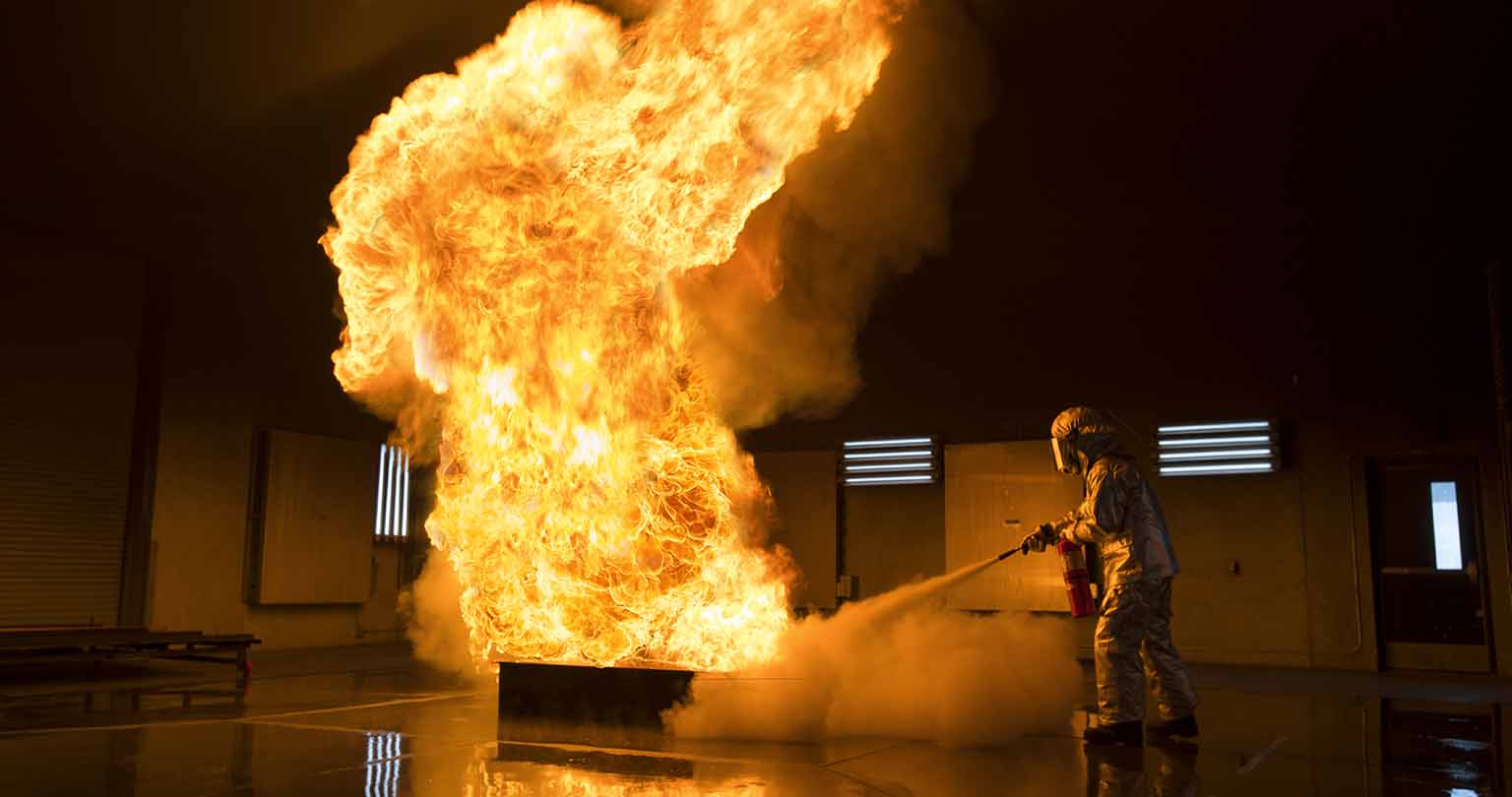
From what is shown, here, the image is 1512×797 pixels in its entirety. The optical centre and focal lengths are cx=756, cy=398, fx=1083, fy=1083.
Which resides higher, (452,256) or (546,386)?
(452,256)

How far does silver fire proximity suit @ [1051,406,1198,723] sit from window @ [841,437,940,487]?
737cm

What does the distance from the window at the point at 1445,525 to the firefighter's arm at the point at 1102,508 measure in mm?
8119

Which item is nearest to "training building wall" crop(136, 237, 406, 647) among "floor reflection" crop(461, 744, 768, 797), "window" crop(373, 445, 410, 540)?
"window" crop(373, 445, 410, 540)

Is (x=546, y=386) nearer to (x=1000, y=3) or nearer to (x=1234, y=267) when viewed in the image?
(x=1000, y=3)

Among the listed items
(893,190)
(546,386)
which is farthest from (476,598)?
(893,190)

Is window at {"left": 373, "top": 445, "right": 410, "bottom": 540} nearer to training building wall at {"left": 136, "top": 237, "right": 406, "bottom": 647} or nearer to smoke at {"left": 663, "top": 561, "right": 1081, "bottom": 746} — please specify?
training building wall at {"left": 136, "top": 237, "right": 406, "bottom": 647}

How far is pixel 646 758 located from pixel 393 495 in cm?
1255

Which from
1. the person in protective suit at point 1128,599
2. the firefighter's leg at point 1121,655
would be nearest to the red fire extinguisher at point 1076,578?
the person in protective suit at point 1128,599

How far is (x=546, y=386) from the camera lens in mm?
8961

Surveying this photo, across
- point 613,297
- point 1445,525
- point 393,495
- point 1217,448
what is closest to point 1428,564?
point 1445,525

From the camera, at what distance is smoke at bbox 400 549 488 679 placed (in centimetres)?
1364

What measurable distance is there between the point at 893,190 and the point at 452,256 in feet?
17.7

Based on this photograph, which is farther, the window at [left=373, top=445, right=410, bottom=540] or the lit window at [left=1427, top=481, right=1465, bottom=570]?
the window at [left=373, top=445, right=410, bottom=540]

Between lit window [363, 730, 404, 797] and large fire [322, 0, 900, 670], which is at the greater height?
large fire [322, 0, 900, 670]
